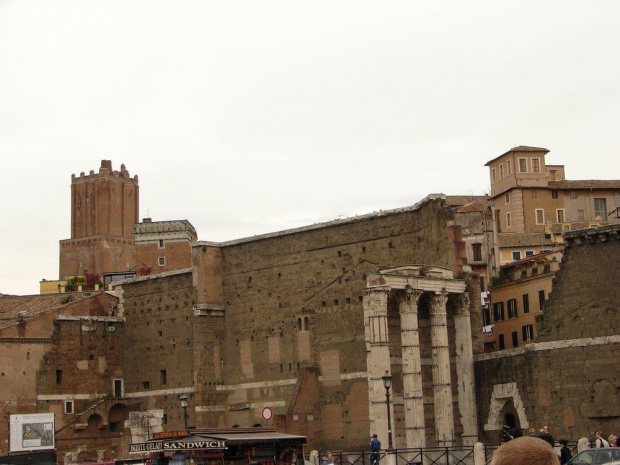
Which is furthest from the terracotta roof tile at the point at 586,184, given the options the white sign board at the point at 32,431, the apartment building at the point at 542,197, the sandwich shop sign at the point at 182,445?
the sandwich shop sign at the point at 182,445

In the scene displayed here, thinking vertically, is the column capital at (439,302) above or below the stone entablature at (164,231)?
below

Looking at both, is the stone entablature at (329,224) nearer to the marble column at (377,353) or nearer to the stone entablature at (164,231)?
the marble column at (377,353)

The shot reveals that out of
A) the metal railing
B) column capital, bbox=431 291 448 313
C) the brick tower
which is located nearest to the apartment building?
column capital, bbox=431 291 448 313

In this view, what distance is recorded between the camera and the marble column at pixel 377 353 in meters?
39.3

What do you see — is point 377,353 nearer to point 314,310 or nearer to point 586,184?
point 314,310

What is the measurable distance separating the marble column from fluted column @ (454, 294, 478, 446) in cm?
382

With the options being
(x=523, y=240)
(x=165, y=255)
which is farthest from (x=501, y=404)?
(x=165, y=255)

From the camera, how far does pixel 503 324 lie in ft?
157

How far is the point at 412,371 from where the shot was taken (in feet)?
131

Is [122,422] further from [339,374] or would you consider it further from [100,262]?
[100,262]

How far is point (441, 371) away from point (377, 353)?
3.09 meters

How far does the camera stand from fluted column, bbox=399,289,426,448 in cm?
3938

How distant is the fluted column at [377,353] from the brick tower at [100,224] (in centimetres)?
6500

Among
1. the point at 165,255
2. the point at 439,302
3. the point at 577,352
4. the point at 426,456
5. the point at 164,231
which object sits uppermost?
the point at 164,231
